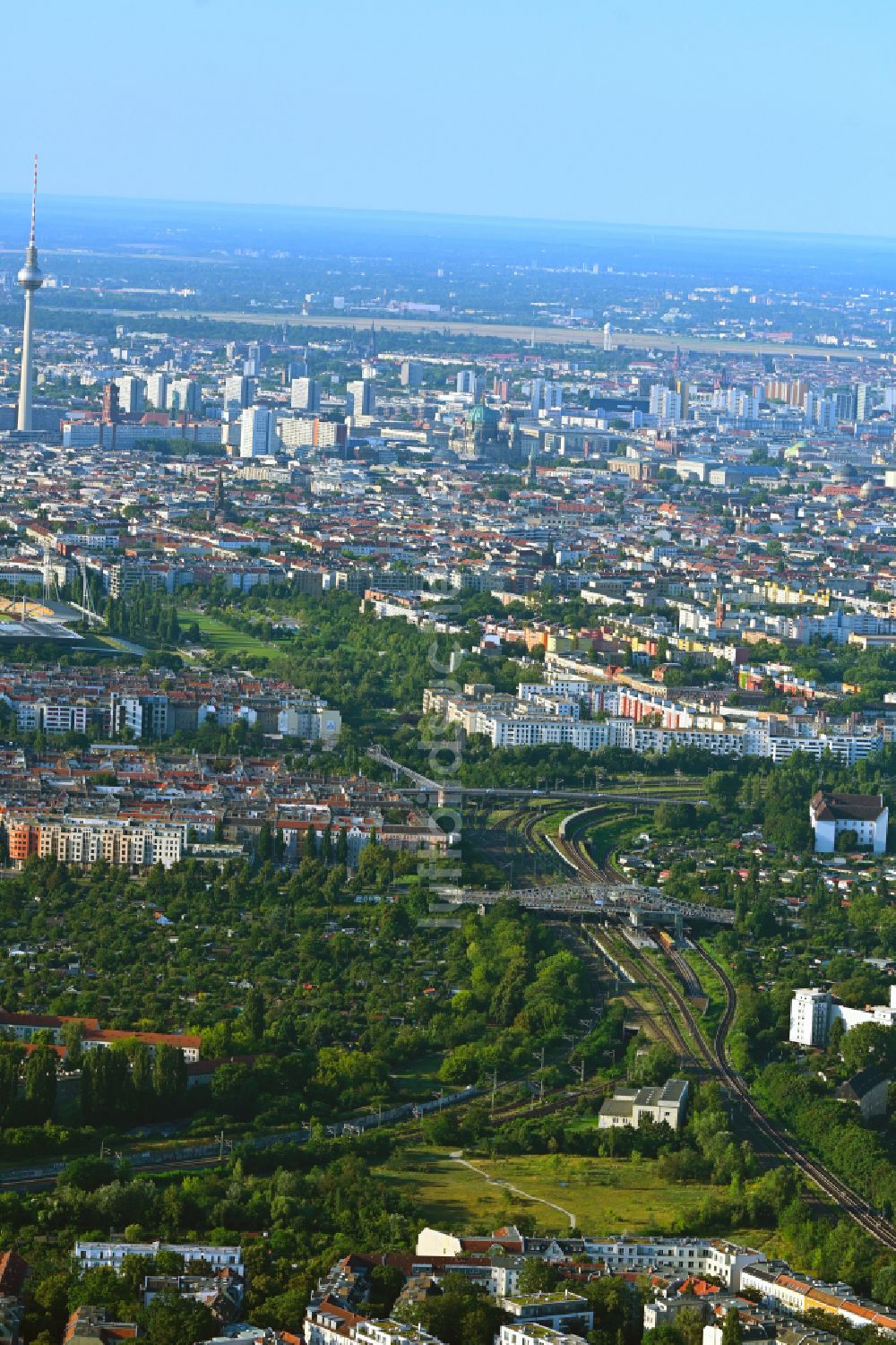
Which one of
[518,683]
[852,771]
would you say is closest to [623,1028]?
[852,771]

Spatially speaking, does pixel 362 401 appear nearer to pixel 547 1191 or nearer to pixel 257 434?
pixel 257 434

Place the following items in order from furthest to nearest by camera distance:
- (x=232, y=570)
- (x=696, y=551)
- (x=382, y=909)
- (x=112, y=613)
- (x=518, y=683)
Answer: (x=696, y=551), (x=232, y=570), (x=112, y=613), (x=518, y=683), (x=382, y=909)

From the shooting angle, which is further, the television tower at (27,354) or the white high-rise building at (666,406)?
the white high-rise building at (666,406)

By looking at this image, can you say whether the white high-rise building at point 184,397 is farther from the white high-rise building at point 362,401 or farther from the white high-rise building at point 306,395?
the white high-rise building at point 362,401

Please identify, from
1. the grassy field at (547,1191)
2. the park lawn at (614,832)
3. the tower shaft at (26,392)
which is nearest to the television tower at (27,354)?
the tower shaft at (26,392)

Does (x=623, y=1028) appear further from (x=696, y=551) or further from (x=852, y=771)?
(x=696, y=551)

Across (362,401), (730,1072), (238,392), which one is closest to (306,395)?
(362,401)
